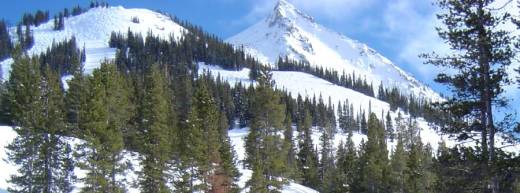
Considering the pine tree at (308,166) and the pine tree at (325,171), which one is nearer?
the pine tree at (325,171)

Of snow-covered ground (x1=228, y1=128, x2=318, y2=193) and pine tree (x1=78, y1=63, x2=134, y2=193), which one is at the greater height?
pine tree (x1=78, y1=63, x2=134, y2=193)

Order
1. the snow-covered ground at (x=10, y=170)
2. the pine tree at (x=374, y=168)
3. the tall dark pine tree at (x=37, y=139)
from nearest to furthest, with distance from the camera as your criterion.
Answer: the tall dark pine tree at (x=37, y=139)
the snow-covered ground at (x=10, y=170)
the pine tree at (x=374, y=168)

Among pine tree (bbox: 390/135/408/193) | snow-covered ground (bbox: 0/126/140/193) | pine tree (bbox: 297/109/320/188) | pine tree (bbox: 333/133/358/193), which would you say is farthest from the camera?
pine tree (bbox: 297/109/320/188)

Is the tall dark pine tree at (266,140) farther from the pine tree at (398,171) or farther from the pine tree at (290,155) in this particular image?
the pine tree at (398,171)

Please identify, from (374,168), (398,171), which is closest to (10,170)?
(374,168)

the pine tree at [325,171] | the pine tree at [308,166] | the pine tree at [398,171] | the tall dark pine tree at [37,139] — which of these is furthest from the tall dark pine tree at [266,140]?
the pine tree at [308,166]

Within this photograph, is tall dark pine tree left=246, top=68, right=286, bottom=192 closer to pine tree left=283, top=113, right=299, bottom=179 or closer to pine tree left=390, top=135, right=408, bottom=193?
pine tree left=283, top=113, right=299, bottom=179

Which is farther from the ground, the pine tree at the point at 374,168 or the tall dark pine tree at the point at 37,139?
the tall dark pine tree at the point at 37,139

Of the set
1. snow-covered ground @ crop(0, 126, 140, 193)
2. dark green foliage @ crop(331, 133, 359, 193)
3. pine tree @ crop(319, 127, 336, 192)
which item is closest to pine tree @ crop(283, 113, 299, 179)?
pine tree @ crop(319, 127, 336, 192)

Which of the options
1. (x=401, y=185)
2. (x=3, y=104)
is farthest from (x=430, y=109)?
(x=3, y=104)

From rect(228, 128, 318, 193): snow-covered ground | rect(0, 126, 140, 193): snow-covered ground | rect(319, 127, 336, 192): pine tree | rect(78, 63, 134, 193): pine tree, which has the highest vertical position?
rect(78, 63, 134, 193): pine tree

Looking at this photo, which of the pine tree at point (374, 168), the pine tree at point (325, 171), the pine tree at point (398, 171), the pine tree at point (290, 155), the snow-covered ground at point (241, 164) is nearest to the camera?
the pine tree at point (290, 155)

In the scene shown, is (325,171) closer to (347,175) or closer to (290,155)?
(290,155)

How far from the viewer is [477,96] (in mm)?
18828
